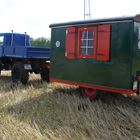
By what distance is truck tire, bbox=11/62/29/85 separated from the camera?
1167 centimetres

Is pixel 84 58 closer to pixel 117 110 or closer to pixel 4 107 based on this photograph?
pixel 117 110

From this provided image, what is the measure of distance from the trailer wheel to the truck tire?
10.5 feet

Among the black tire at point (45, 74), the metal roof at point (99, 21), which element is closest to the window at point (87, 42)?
the metal roof at point (99, 21)

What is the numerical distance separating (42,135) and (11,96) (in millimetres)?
3533

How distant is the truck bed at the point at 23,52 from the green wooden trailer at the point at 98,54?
2216mm

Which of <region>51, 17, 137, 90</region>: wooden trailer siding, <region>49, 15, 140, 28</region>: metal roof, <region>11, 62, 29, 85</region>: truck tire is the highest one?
<region>49, 15, 140, 28</region>: metal roof

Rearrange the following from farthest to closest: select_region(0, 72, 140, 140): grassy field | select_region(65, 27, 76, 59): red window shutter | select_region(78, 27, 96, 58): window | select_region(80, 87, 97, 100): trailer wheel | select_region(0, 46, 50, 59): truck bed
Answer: select_region(0, 46, 50, 59): truck bed < select_region(65, 27, 76, 59): red window shutter < select_region(80, 87, 97, 100): trailer wheel < select_region(78, 27, 96, 58): window < select_region(0, 72, 140, 140): grassy field

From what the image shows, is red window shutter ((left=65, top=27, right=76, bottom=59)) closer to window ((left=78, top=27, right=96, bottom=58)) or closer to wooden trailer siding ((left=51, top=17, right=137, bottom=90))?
wooden trailer siding ((left=51, top=17, right=137, bottom=90))

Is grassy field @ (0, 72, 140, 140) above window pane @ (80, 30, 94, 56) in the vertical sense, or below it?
below

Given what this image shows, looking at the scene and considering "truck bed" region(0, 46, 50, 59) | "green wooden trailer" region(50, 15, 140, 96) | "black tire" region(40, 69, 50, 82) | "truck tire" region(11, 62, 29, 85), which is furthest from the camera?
"black tire" region(40, 69, 50, 82)

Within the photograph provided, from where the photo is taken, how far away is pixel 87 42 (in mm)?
8750

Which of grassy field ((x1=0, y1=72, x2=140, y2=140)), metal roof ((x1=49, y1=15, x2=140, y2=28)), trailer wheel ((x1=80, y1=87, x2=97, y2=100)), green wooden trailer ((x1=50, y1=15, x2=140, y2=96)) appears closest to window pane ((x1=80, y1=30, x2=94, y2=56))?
green wooden trailer ((x1=50, y1=15, x2=140, y2=96))

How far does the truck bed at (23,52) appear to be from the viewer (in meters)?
11.8

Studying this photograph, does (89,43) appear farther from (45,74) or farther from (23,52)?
(45,74)
